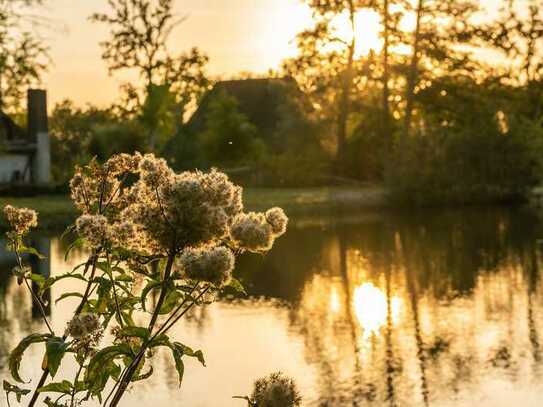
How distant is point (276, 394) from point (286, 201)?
45860 mm

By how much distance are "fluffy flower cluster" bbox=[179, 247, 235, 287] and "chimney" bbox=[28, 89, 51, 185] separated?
56281 mm

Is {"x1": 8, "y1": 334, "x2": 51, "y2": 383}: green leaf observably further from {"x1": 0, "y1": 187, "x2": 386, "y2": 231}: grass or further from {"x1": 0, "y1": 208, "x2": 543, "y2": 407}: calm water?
{"x1": 0, "y1": 187, "x2": 386, "y2": 231}: grass

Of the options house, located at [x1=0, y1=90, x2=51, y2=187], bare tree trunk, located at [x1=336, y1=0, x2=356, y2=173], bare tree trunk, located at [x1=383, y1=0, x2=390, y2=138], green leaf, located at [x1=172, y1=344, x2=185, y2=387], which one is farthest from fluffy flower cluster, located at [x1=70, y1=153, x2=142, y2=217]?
bare tree trunk, located at [x1=336, y1=0, x2=356, y2=173]

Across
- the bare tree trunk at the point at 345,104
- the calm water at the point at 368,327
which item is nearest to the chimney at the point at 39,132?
the bare tree trunk at the point at 345,104

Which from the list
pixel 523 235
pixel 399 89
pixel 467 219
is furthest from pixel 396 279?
pixel 399 89

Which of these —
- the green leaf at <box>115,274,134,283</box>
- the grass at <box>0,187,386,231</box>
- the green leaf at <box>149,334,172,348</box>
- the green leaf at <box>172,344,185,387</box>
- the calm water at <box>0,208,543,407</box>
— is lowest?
the calm water at <box>0,208,543,407</box>

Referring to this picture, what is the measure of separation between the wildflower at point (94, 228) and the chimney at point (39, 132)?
55.9 m

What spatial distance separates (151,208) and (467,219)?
4026 centimetres

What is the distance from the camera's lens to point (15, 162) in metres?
59.0

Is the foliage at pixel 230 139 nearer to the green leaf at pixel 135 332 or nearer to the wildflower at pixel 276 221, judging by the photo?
the wildflower at pixel 276 221

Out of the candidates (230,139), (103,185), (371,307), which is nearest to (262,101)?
(230,139)

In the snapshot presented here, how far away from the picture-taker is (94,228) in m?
5.24

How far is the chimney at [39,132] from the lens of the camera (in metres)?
60.4

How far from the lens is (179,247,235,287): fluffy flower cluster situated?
494 centimetres
